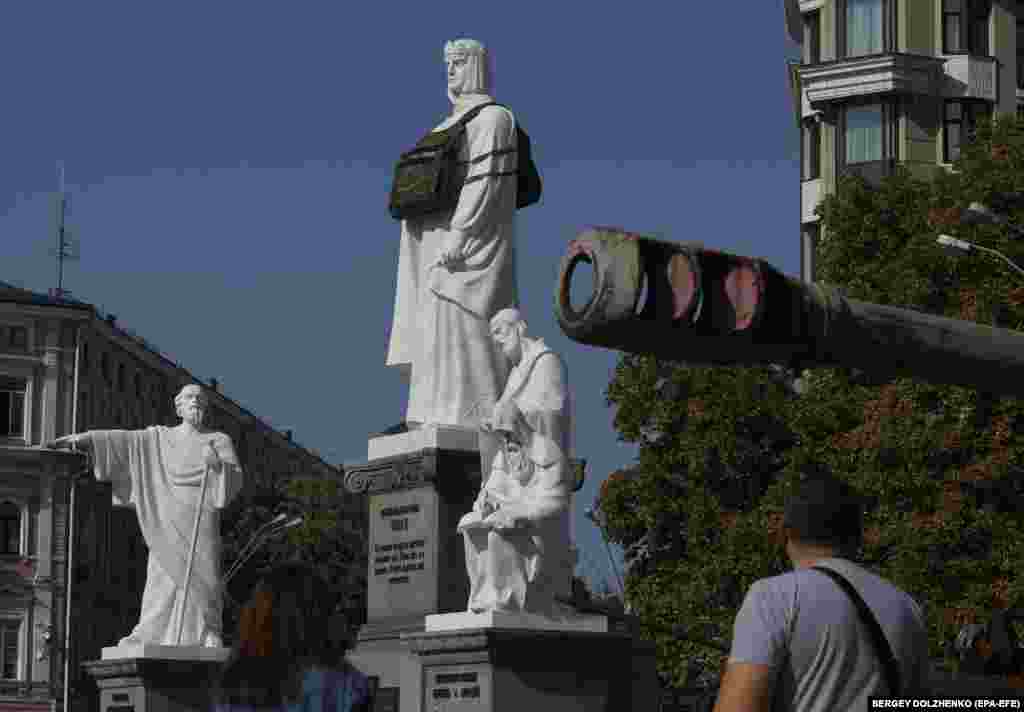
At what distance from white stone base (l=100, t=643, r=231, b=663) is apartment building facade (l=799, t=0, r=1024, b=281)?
35.8m

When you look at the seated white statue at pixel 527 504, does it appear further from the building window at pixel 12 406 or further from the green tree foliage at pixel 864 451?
the building window at pixel 12 406

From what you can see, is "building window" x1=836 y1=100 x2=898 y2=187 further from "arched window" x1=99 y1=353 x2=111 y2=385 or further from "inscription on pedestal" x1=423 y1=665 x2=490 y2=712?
"inscription on pedestal" x1=423 y1=665 x2=490 y2=712

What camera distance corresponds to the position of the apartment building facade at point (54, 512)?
251ft

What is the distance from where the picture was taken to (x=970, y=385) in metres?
6.28

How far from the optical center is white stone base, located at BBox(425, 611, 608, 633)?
17688 mm

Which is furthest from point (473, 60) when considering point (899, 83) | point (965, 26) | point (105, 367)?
point (105, 367)

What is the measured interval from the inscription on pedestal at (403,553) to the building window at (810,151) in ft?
132

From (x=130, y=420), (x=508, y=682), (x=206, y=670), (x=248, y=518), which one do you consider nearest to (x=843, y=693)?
(x=508, y=682)

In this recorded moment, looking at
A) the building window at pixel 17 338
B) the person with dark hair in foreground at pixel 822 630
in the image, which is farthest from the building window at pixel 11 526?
the person with dark hair in foreground at pixel 822 630

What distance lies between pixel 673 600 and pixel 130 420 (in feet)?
157

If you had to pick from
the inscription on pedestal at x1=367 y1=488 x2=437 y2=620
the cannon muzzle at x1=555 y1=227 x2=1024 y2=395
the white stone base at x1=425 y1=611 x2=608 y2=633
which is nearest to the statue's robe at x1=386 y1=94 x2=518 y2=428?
the inscription on pedestal at x1=367 y1=488 x2=437 y2=620

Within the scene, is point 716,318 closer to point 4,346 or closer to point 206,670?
point 206,670

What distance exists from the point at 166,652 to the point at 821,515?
15.1 meters

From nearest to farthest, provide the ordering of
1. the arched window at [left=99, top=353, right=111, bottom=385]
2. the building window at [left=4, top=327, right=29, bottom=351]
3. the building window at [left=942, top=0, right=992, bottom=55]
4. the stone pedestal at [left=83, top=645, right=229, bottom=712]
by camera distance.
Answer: the stone pedestal at [left=83, top=645, right=229, bottom=712], the building window at [left=942, top=0, right=992, bottom=55], the building window at [left=4, top=327, right=29, bottom=351], the arched window at [left=99, top=353, right=111, bottom=385]
